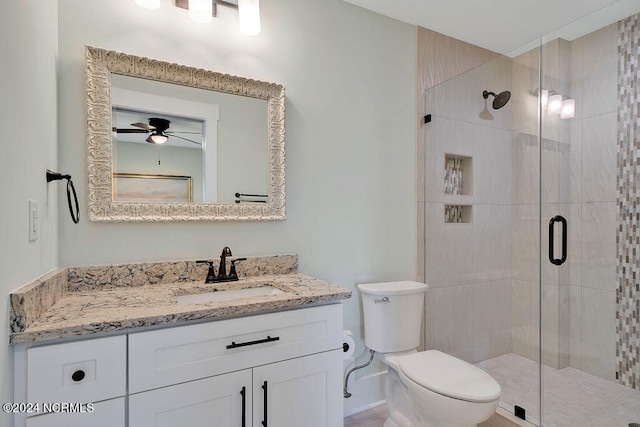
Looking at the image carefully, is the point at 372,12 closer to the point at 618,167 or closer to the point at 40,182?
the point at 618,167

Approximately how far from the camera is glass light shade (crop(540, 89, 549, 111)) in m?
2.08

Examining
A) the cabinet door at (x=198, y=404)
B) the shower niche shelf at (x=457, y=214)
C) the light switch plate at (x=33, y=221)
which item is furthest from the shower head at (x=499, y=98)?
the light switch plate at (x=33, y=221)

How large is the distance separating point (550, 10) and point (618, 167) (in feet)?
3.51

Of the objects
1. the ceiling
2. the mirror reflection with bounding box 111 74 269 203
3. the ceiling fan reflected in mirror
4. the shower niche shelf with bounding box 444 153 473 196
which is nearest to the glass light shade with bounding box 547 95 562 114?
the ceiling

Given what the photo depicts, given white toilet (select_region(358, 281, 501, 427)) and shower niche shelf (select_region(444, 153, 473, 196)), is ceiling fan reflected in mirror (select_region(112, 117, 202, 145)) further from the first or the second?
shower niche shelf (select_region(444, 153, 473, 196))

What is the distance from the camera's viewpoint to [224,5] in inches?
65.2

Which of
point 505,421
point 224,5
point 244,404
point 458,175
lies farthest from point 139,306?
point 458,175

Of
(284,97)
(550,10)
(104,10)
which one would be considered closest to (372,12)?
(284,97)

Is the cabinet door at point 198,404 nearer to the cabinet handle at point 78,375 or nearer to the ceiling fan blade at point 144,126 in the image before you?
the cabinet handle at point 78,375

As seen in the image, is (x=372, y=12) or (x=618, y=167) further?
(x=372, y=12)

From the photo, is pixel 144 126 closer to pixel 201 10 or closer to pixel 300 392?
pixel 201 10

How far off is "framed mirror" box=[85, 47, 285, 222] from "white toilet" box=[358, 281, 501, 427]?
2.69 feet

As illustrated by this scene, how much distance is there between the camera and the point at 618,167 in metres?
1.97

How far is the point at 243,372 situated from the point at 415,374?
855 millimetres
